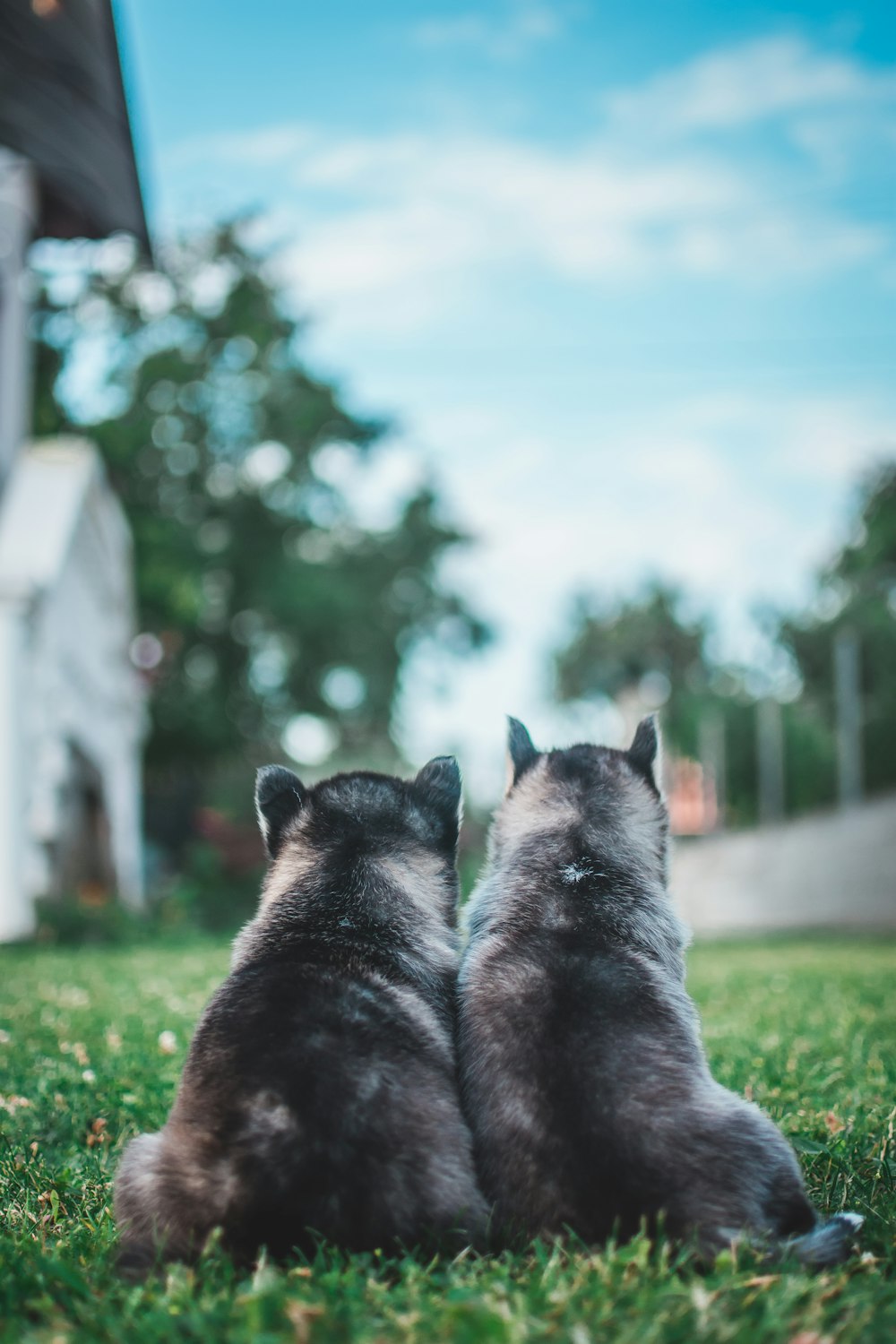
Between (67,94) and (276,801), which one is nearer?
(276,801)

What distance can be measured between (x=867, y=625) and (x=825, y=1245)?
59932 mm

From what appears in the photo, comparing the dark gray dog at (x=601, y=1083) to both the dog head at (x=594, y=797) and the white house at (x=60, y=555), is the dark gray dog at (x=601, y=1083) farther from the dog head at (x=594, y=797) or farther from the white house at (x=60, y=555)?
the white house at (x=60, y=555)

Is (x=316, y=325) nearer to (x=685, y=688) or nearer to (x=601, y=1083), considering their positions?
(x=601, y=1083)

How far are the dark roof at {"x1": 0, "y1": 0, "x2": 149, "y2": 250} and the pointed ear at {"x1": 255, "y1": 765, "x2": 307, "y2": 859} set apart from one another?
7655mm

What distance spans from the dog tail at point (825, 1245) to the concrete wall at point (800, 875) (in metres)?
18.5

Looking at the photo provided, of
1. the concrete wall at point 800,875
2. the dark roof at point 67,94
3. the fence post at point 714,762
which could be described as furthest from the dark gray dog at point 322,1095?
the fence post at point 714,762

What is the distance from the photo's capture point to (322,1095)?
2.74m

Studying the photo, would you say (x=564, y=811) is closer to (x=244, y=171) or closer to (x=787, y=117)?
(x=787, y=117)

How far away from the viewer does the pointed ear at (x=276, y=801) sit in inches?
154

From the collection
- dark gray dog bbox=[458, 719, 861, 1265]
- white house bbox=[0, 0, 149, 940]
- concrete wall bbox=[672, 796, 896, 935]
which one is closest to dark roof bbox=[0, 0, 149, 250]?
white house bbox=[0, 0, 149, 940]

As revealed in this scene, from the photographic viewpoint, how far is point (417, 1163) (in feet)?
9.05

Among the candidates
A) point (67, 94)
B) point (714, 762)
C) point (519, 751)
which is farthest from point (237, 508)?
point (714, 762)

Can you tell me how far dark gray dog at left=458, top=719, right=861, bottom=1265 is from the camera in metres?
2.78

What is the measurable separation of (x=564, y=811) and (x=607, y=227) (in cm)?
1497
